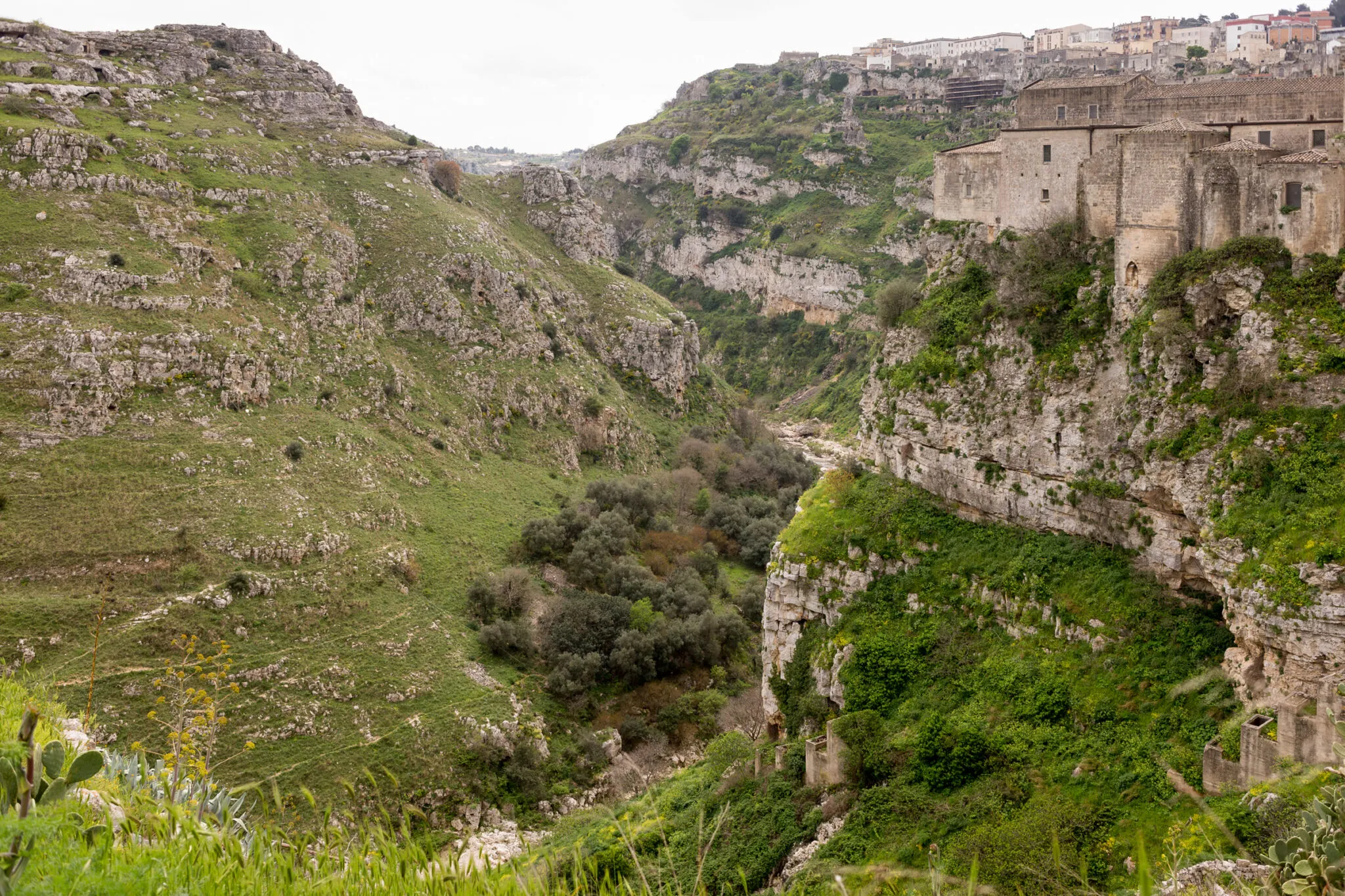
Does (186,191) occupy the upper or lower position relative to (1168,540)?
upper

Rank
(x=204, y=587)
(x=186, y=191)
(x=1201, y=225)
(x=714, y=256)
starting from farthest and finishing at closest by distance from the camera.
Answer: (x=714, y=256) → (x=186, y=191) → (x=204, y=587) → (x=1201, y=225)

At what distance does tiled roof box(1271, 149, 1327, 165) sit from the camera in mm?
23703

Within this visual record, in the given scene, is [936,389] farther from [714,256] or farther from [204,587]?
[714,256]

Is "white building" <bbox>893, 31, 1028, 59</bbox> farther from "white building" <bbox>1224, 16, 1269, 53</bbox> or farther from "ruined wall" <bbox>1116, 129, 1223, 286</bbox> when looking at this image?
"ruined wall" <bbox>1116, 129, 1223, 286</bbox>

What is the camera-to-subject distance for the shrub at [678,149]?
129125 millimetres

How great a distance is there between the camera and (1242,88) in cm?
2838

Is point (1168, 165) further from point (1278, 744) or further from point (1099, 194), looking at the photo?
point (1278, 744)

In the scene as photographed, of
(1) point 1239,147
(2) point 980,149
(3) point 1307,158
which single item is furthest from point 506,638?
(3) point 1307,158

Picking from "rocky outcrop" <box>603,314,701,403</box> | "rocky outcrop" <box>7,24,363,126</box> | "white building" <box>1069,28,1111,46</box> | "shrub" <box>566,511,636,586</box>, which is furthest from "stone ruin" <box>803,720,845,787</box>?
"white building" <box>1069,28,1111,46</box>

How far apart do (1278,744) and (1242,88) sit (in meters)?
19.1

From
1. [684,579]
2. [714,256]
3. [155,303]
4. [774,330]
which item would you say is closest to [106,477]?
[155,303]

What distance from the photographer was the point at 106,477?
38906 mm

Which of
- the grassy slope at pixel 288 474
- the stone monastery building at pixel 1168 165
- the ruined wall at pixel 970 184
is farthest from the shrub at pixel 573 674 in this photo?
the stone monastery building at pixel 1168 165

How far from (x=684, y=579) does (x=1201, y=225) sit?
2977 centimetres
